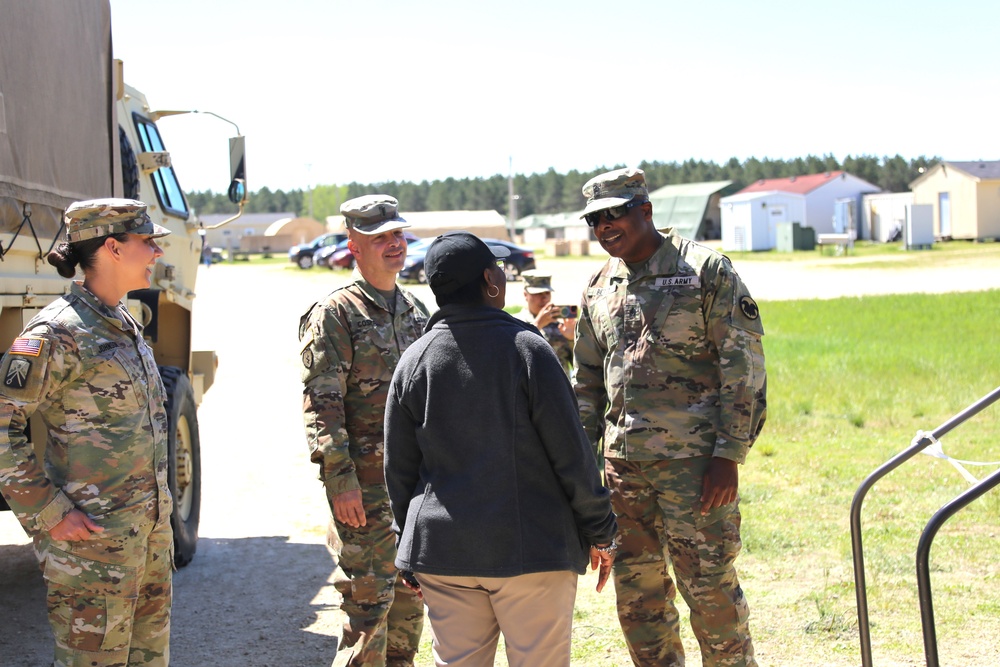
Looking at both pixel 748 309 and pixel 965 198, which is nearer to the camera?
pixel 748 309

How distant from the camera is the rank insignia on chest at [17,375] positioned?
129 inches

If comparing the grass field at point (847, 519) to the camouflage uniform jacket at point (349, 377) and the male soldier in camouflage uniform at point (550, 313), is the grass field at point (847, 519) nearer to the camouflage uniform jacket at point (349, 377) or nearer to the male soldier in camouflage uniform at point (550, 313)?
the camouflage uniform jacket at point (349, 377)

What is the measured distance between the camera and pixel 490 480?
2.83 meters

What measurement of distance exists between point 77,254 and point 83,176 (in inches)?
81.8

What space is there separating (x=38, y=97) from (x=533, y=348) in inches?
126

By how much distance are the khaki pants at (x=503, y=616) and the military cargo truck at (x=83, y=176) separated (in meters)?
2.55

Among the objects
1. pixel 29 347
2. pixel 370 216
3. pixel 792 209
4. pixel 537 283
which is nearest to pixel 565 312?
pixel 537 283

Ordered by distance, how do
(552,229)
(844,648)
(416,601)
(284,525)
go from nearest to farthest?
(416,601) → (844,648) → (284,525) → (552,229)

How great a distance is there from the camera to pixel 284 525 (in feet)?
24.9

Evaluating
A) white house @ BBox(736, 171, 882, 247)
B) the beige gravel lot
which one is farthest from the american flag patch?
white house @ BBox(736, 171, 882, 247)

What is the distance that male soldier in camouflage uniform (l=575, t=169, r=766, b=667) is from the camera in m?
3.79

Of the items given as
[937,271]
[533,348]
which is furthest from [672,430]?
[937,271]

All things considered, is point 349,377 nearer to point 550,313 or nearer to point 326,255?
point 550,313

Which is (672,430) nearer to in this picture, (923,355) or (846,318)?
(923,355)
